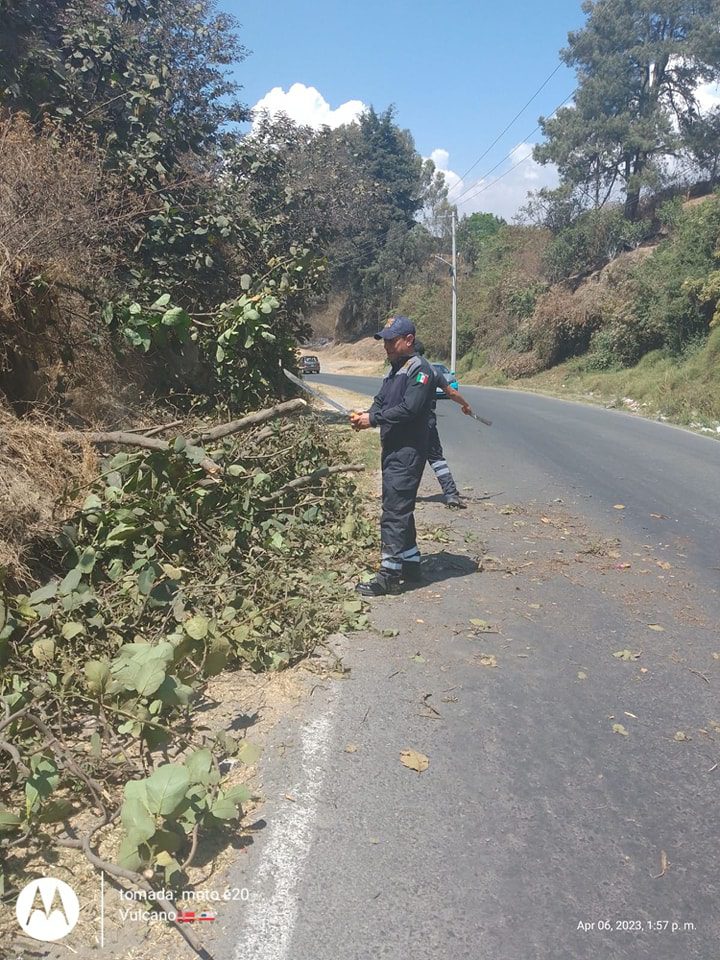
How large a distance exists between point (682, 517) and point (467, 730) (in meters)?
Answer: 5.09

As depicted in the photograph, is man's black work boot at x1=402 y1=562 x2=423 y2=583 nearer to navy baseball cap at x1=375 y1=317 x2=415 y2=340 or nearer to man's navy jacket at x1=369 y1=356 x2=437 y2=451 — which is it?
man's navy jacket at x1=369 y1=356 x2=437 y2=451

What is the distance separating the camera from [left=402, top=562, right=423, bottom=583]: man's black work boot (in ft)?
19.3

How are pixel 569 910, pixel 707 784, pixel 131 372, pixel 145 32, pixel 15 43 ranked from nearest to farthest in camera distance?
1. pixel 569 910
2. pixel 707 784
3. pixel 131 372
4. pixel 15 43
5. pixel 145 32

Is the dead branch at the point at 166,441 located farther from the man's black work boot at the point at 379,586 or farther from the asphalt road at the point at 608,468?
the asphalt road at the point at 608,468

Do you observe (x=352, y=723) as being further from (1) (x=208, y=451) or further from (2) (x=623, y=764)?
(1) (x=208, y=451)

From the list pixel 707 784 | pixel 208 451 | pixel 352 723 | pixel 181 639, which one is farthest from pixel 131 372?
pixel 707 784

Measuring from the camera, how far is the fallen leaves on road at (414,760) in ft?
11.5

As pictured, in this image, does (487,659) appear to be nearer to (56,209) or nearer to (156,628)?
(156,628)

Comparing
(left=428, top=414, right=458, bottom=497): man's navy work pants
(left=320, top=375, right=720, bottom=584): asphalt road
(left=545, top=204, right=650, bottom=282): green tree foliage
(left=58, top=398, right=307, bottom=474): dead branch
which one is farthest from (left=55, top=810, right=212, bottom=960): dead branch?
(left=545, top=204, right=650, bottom=282): green tree foliage

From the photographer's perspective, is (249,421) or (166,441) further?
(249,421)

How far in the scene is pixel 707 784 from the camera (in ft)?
11.1

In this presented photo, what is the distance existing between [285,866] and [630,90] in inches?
1955

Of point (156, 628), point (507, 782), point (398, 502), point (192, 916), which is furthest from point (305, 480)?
point (192, 916)

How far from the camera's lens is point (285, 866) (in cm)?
288
